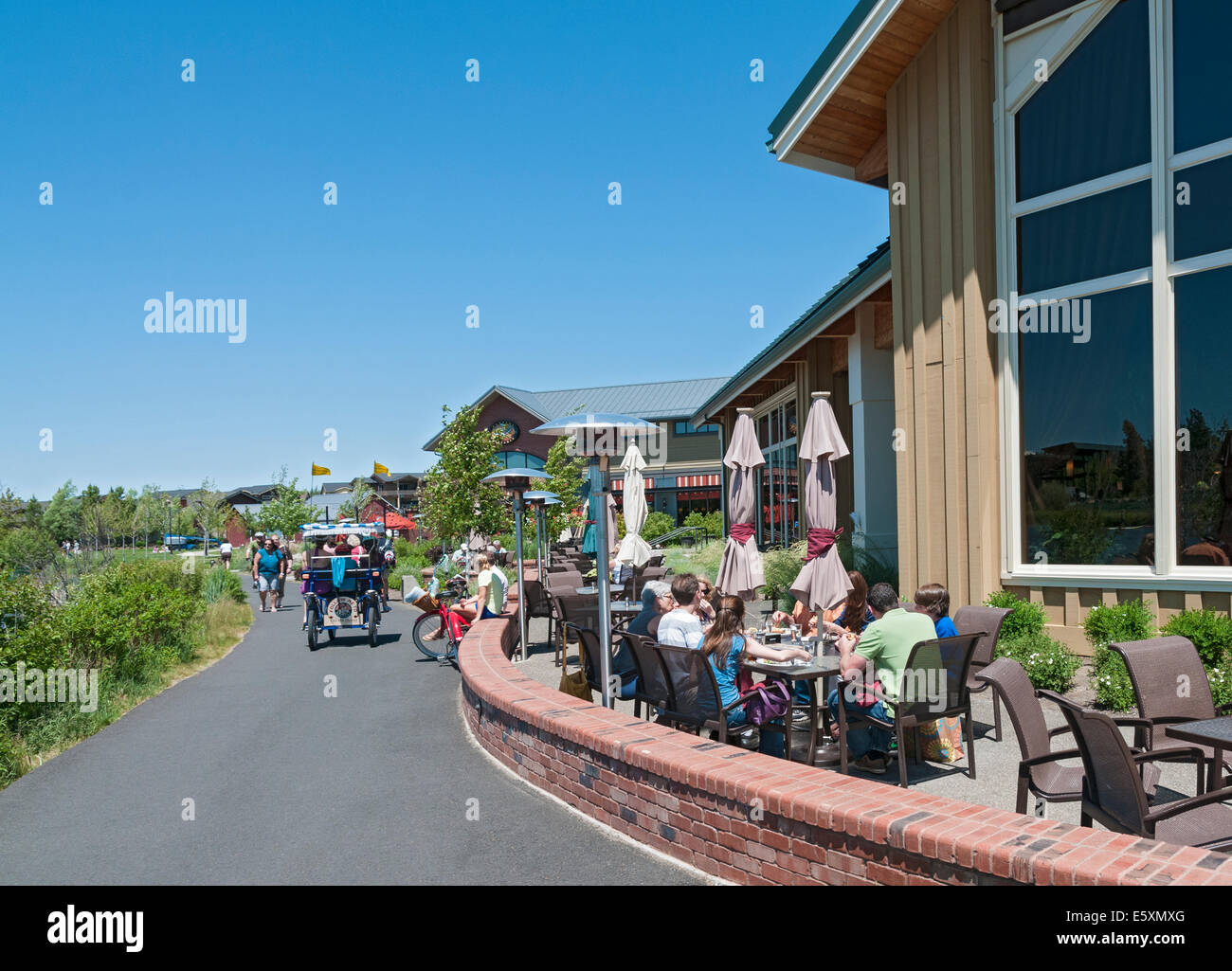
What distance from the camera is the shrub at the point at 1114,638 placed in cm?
674

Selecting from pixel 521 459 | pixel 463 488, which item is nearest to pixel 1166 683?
pixel 463 488

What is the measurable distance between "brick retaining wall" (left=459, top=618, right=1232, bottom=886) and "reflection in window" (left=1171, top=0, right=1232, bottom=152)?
6092mm

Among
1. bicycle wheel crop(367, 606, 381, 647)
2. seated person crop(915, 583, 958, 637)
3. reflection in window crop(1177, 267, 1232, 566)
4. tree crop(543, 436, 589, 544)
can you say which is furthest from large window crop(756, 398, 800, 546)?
seated person crop(915, 583, 958, 637)

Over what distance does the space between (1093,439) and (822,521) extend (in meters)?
2.61

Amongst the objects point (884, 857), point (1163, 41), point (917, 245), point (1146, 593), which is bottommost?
point (884, 857)

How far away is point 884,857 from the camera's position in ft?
11.7

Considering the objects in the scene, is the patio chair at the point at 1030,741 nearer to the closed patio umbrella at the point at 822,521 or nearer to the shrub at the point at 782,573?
the closed patio umbrella at the point at 822,521

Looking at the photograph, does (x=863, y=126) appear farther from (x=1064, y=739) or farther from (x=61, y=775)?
(x=61, y=775)

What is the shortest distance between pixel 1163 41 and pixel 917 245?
255 cm

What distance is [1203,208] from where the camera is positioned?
724cm

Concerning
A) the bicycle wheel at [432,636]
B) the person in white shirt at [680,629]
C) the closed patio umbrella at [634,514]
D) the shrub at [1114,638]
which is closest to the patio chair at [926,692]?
the person in white shirt at [680,629]

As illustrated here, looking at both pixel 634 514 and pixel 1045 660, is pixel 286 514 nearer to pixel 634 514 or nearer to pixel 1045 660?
pixel 634 514

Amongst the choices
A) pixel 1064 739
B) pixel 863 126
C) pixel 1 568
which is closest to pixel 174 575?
pixel 1 568

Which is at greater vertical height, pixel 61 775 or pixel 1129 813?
pixel 1129 813
